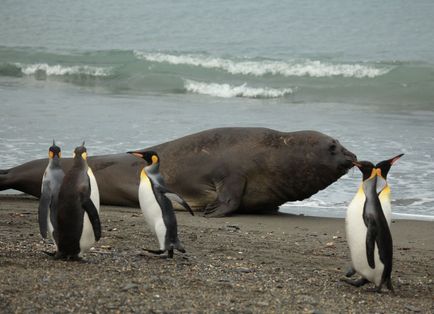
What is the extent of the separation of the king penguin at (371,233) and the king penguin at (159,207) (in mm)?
1281

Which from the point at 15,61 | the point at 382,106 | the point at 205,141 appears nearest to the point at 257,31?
the point at 15,61

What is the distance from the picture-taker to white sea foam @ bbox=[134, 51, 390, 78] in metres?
24.9

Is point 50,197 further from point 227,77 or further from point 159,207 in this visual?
point 227,77

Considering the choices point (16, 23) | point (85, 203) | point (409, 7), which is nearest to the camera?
point (85, 203)

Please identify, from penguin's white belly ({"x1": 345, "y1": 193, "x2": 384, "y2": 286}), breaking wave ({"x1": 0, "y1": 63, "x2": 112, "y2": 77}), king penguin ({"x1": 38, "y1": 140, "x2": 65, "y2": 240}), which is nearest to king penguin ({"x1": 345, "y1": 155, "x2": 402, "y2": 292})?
penguin's white belly ({"x1": 345, "y1": 193, "x2": 384, "y2": 286})

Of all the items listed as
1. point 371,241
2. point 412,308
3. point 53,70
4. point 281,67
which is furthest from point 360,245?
point 53,70

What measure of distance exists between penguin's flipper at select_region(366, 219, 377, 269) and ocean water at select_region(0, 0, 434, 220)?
12.5ft

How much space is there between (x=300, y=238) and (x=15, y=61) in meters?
21.3

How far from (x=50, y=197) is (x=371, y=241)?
2.32 metres

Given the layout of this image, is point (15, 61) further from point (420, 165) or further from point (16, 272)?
point (16, 272)

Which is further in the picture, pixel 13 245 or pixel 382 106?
pixel 382 106

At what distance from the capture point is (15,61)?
1136 inches

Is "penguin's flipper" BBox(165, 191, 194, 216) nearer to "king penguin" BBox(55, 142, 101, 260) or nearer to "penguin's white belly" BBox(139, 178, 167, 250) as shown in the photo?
"penguin's white belly" BBox(139, 178, 167, 250)

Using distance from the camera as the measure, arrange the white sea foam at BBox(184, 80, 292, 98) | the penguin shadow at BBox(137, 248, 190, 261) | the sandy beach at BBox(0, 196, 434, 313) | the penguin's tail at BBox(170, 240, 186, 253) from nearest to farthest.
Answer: the sandy beach at BBox(0, 196, 434, 313) → the penguin shadow at BBox(137, 248, 190, 261) → the penguin's tail at BBox(170, 240, 186, 253) → the white sea foam at BBox(184, 80, 292, 98)
